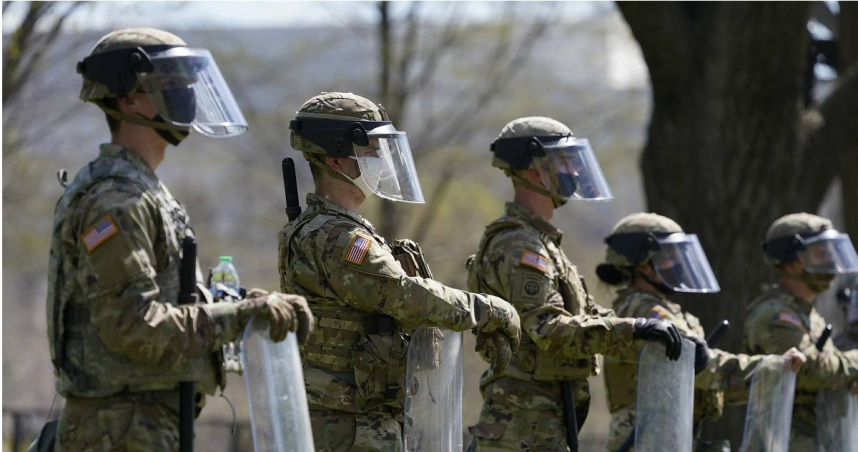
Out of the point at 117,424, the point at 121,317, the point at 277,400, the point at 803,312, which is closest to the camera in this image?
the point at 121,317

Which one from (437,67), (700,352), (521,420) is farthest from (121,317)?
(437,67)

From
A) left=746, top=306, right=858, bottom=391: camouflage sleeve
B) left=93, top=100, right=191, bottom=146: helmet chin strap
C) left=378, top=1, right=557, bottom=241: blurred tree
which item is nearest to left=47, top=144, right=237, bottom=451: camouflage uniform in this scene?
left=93, top=100, right=191, bottom=146: helmet chin strap

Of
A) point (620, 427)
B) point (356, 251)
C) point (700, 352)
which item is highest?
point (356, 251)

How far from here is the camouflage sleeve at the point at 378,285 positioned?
5062 mm

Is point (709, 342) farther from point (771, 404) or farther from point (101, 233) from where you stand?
point (101, 233)

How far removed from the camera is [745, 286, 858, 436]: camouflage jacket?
25.7 ft

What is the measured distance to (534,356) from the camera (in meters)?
6.46

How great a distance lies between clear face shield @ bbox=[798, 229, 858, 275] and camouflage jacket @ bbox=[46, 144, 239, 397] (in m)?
5.24

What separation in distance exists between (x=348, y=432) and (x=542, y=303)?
4.63 ft

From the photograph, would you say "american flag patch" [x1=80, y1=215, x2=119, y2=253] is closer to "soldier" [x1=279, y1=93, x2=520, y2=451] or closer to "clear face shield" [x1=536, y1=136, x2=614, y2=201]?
"soldier" [x1=279, y1=93, x2=520, y2=451]

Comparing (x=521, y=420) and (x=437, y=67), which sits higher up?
(x=437, y=67)

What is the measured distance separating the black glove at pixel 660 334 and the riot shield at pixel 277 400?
2064mm

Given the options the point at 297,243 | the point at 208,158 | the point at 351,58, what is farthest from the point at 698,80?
the point at 208,158

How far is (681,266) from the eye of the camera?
7508 mm
